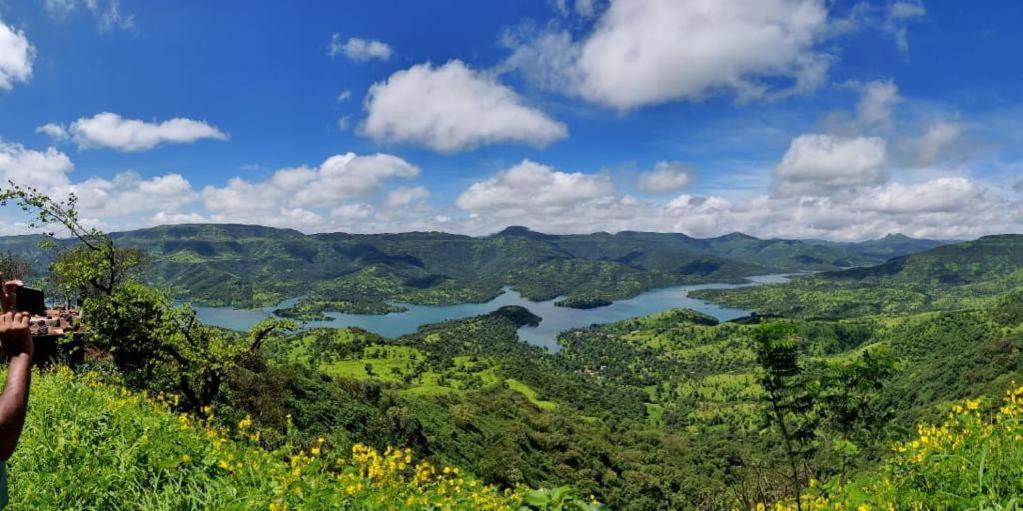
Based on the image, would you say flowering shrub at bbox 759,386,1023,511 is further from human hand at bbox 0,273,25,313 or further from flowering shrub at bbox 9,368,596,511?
human hand at bbox 0,273,25,313

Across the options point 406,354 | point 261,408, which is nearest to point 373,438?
point 261,408

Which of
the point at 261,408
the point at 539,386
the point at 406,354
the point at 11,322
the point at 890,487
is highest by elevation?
the point at 11,322

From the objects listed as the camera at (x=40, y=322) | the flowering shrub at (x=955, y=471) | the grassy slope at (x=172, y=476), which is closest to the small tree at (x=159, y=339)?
the camera at (x=40, y=322)

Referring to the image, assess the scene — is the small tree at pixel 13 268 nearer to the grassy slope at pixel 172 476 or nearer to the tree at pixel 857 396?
the grassy slope at pixel 172 476

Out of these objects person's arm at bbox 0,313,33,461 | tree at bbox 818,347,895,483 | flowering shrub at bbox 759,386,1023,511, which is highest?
person's arm at bbox 0,313,33,461

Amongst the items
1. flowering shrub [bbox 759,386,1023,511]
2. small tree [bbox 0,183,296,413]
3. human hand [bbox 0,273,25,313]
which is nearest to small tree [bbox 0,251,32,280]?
small tree [bbox 0,183,296,413]

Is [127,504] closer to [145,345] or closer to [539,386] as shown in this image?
[145,345]

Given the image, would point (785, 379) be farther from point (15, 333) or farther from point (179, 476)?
point (15, 333)

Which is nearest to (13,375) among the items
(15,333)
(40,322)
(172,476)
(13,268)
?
(15,333)
